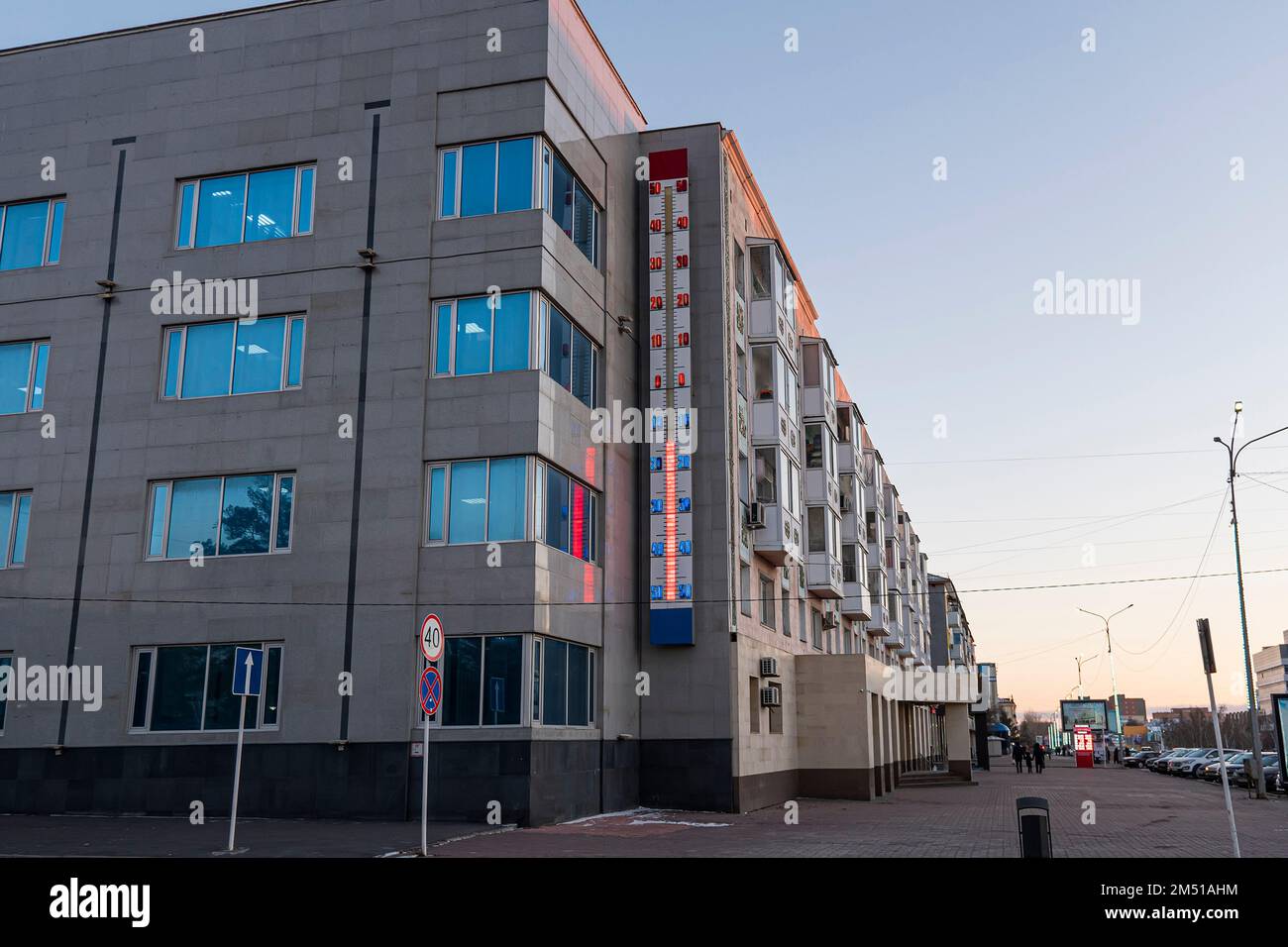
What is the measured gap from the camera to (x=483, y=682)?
2197 cm

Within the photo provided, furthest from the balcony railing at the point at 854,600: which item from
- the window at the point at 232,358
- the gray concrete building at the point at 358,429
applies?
the window at the point at 232,358

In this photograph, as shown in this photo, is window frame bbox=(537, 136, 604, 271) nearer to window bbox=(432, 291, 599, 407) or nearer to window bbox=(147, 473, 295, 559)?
window bbox=(432, 291, 599, 407)

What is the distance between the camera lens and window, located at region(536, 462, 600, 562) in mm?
23094

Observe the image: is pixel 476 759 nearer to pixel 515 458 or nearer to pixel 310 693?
pixel 310 693

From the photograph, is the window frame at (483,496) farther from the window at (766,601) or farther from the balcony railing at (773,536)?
the window at (766,601)

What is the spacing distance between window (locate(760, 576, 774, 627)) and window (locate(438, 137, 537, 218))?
1462 centimetres

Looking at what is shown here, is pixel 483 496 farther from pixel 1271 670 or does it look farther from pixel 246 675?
pixel 1271 670

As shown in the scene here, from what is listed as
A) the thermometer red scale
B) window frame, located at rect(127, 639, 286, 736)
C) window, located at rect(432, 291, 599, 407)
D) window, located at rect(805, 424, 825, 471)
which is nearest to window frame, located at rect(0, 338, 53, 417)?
window frame, located at rect(127, 639, 286, 736)

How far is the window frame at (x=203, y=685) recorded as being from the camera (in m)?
22.5

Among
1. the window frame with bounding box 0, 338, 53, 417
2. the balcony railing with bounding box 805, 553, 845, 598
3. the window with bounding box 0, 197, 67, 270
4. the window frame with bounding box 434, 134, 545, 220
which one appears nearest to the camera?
the window frame with bounding box 434, 134, 545, 220

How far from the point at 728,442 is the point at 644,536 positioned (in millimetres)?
3417

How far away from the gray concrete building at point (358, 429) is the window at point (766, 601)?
312 cm

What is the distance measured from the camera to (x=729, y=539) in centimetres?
2880
